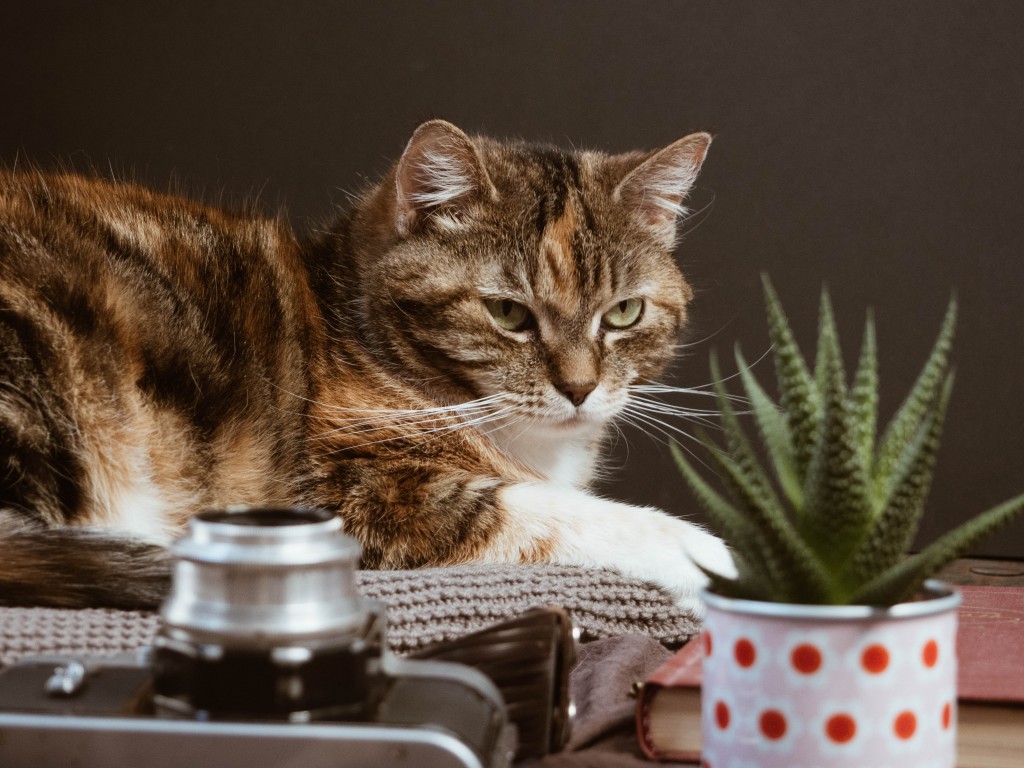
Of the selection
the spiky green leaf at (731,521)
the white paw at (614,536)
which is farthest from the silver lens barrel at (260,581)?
the white paw at (614,536)

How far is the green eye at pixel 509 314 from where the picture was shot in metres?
1.30

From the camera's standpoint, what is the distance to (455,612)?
878mm

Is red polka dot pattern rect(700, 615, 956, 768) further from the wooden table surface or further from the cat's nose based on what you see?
the wooden table surface

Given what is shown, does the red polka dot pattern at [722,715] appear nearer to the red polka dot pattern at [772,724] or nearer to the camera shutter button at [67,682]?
the red polka dot pattern at [772,724]

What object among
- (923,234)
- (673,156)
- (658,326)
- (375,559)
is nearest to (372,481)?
(375,559)

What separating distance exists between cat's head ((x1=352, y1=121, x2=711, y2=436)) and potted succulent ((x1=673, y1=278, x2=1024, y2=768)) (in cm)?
75

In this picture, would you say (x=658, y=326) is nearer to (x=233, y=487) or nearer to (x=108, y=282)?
(x=233, y=487)

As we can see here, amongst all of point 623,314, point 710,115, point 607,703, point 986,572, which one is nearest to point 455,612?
point 607,703

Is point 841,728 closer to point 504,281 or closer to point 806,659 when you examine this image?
point 806,659

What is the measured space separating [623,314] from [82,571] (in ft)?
2.56

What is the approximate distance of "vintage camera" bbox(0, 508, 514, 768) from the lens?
0.47 meters

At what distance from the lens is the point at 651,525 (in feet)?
3.87

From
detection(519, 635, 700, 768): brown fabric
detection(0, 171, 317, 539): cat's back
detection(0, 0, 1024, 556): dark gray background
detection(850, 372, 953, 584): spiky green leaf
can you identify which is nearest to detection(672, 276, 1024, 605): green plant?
detection(850, 372, 953, 584): spiky green leaf

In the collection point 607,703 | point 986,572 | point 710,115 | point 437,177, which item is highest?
point 710,115
